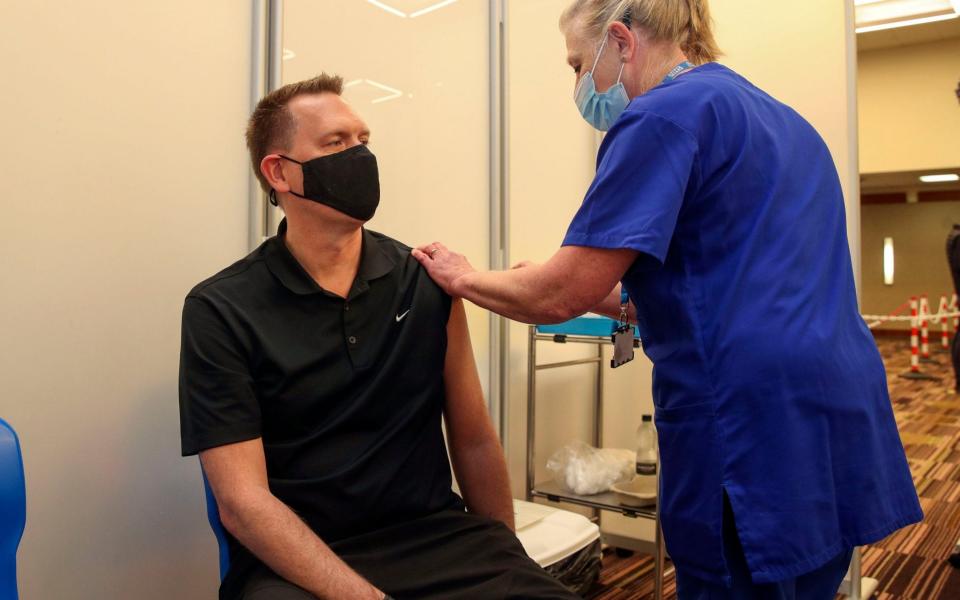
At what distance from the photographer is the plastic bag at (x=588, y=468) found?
2.58 m

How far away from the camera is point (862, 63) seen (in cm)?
827

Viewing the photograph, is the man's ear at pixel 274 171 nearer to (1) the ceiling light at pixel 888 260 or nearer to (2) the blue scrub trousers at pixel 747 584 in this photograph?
(2) the blue scrub trousers at pixel 747 584

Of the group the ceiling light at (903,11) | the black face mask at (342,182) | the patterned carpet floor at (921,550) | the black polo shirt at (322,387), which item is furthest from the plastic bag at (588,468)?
the ceiling light at (903,11)

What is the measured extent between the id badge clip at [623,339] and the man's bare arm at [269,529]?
1.77 ft

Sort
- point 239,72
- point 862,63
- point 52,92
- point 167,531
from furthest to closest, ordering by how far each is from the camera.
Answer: point 862,63
point 239,72
point 167,531
point 52,92

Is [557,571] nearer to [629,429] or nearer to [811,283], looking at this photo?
[629,429]

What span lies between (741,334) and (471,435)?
688mm

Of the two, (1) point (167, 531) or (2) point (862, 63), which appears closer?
(1) point (167, 531)

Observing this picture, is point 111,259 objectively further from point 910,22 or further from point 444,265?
point 910,22

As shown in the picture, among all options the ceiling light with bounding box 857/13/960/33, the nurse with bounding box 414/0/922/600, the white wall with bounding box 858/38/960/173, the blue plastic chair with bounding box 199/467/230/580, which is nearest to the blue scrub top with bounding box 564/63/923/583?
the nurse with bounding box 414/0/922/600

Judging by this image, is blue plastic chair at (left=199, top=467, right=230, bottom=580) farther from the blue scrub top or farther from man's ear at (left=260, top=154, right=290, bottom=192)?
the blue scrub top

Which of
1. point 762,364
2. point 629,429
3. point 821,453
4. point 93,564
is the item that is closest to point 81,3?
point 93,564

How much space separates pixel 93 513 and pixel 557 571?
4.03 ft

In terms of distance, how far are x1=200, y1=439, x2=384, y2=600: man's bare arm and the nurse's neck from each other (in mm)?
865
